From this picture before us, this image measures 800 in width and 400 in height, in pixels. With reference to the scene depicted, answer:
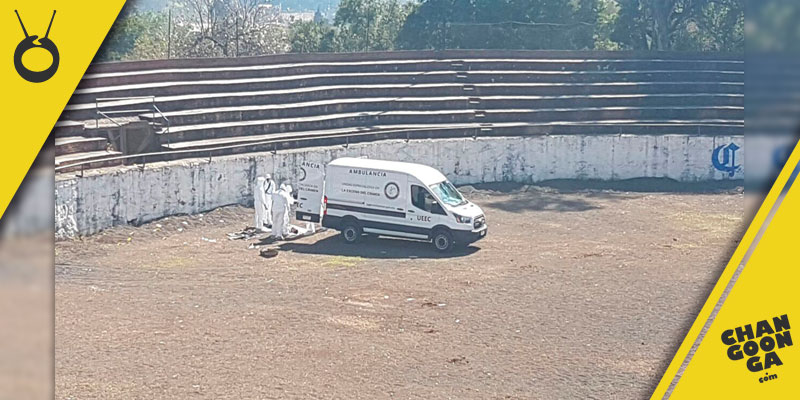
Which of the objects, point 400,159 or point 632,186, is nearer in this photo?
point 400,159

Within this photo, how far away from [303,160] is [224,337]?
12.6 meters

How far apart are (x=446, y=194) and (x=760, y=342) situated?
57.2 feet

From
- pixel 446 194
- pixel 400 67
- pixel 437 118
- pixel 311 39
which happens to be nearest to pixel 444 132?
pixel 437 118

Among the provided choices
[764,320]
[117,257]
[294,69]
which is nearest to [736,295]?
[764,320]

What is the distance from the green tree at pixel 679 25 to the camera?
40562 mm

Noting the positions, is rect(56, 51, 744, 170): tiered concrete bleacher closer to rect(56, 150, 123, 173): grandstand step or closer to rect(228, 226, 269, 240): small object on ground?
rect(56, 150, 123, 173): grandstand step

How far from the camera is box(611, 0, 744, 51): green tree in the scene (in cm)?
4056

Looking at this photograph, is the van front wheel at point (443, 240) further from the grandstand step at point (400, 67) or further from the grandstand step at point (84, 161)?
the grandstand step at point (400, 67)

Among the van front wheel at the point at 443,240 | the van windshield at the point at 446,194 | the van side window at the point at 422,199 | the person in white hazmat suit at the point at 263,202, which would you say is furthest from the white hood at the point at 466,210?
the person in white hazmat suit at the point at 263,202

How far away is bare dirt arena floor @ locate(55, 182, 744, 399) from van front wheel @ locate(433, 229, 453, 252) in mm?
350

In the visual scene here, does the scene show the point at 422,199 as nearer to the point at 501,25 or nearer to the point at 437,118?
the point at 437,118

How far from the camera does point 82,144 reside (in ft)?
77.5

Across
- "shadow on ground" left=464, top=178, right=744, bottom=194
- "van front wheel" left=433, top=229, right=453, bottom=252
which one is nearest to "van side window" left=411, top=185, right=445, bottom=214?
"van front wheel" left=433, top=229, right=453, bottom=252

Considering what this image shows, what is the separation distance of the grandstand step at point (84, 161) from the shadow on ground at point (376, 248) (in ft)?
16.8
